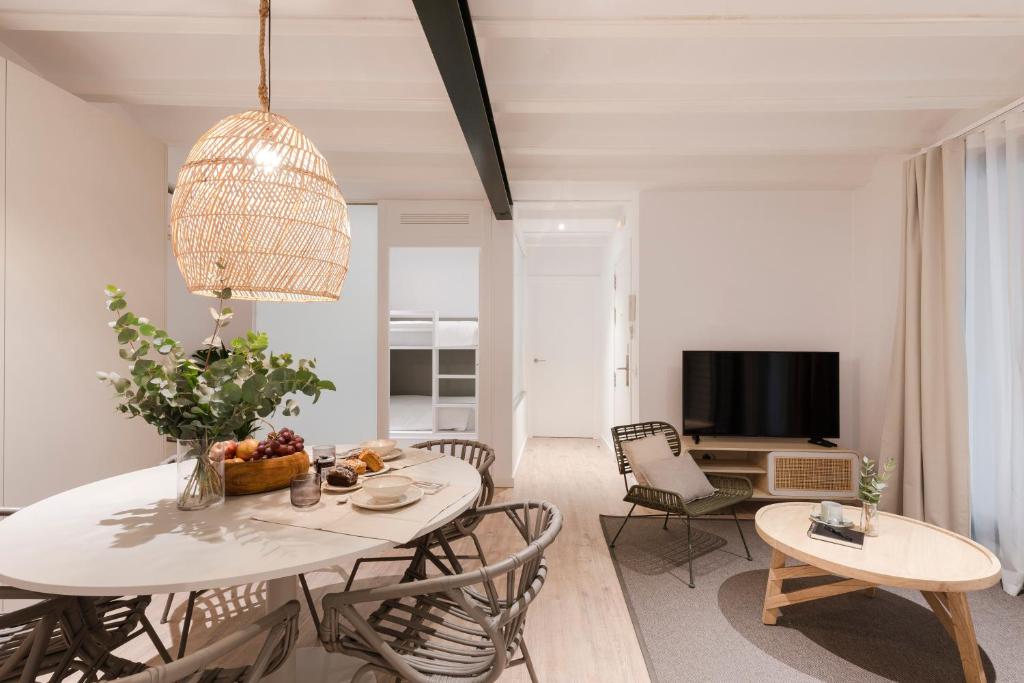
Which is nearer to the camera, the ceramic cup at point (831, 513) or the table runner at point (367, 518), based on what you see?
the table runner at point (367, 518)

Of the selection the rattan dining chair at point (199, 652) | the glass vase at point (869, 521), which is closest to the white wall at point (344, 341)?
the rattan dining chair at point (199, 652)

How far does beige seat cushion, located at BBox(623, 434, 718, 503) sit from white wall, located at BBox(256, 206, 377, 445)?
2.59m

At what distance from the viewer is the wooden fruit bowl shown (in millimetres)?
1598

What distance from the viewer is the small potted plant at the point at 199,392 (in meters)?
1.34

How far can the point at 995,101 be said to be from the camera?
2.48 metres

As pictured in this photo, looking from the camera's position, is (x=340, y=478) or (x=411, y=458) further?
(x=411, y=458)

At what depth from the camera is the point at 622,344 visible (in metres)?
5.06

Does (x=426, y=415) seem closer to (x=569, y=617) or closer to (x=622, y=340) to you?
(x=622, y=340)

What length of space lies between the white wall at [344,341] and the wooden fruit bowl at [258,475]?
289 centimetres

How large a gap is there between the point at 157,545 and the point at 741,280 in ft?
12.9

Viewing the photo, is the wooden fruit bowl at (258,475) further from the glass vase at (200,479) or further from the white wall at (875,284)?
the white wall at (875,284)

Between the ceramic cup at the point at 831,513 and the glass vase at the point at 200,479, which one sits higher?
the glass vase at the point at 200,479

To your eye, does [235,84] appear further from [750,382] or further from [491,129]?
[750,382]

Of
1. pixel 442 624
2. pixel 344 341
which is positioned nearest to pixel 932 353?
pixel 442 624
